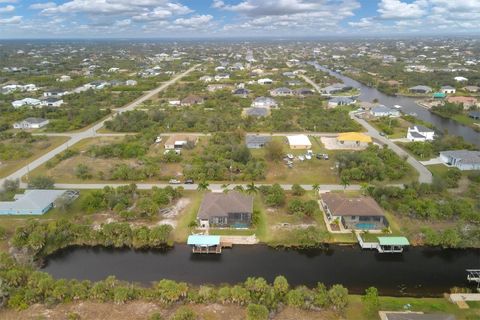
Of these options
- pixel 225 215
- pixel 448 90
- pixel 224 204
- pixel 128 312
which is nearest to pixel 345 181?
pixel 224 204

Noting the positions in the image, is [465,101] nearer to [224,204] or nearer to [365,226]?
[365,226]

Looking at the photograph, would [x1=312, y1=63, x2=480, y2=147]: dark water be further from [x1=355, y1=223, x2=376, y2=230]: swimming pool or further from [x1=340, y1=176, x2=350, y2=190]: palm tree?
[x1=355, y1=223, x2=376, y2=230]: swimming pool

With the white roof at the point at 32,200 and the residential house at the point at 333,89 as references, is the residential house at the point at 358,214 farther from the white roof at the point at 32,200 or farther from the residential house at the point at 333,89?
the residential house at the point at 333,89

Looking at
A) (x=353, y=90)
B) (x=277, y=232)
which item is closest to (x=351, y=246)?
(x=277, y=232)

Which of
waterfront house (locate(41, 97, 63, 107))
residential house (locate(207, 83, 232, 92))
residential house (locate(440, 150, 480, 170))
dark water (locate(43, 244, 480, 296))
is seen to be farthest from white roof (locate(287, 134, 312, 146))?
waterfront house (locate(41, 97, 63, 107))

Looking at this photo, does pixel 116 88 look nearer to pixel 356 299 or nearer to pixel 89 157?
pixel 89 157

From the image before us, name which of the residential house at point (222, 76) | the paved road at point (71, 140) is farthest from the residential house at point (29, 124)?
the residential house at point (222, 76)
